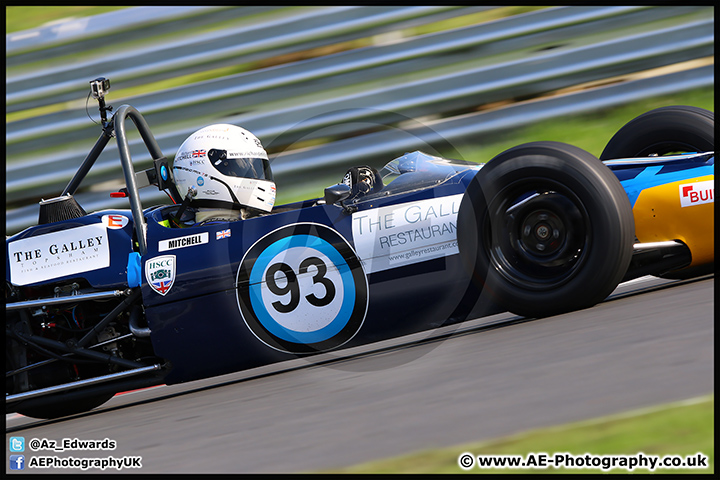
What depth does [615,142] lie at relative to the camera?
15.7 ft

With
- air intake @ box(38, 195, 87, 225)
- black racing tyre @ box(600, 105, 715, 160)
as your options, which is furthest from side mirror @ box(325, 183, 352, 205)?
black racing tyre @ box(600, 105, 715, 160)

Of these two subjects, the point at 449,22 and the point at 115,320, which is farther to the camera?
the point at 449,22

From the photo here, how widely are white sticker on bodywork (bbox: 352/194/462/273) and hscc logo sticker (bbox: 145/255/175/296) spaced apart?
0.95 metres

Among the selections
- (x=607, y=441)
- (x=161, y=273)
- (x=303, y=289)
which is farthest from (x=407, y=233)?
(x=607, y=441)

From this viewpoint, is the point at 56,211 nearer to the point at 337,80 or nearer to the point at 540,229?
the point at 540,229

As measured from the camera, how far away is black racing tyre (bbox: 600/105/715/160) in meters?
4.43

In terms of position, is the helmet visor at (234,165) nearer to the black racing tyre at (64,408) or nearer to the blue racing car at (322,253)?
the blue racing car at (322,253)

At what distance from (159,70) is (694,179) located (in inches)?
198

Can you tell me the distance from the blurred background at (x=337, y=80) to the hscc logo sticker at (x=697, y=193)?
3036 mm

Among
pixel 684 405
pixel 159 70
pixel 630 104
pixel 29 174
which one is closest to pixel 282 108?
pixel 159 70

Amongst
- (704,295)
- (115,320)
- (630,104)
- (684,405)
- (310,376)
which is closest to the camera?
(684,405)

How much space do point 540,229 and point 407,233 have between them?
0.61 m

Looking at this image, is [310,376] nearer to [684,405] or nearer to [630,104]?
[684,405]

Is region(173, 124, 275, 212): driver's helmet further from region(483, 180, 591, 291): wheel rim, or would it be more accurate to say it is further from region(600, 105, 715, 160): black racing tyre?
region(600, 105, 715, 160): black racing tyre
